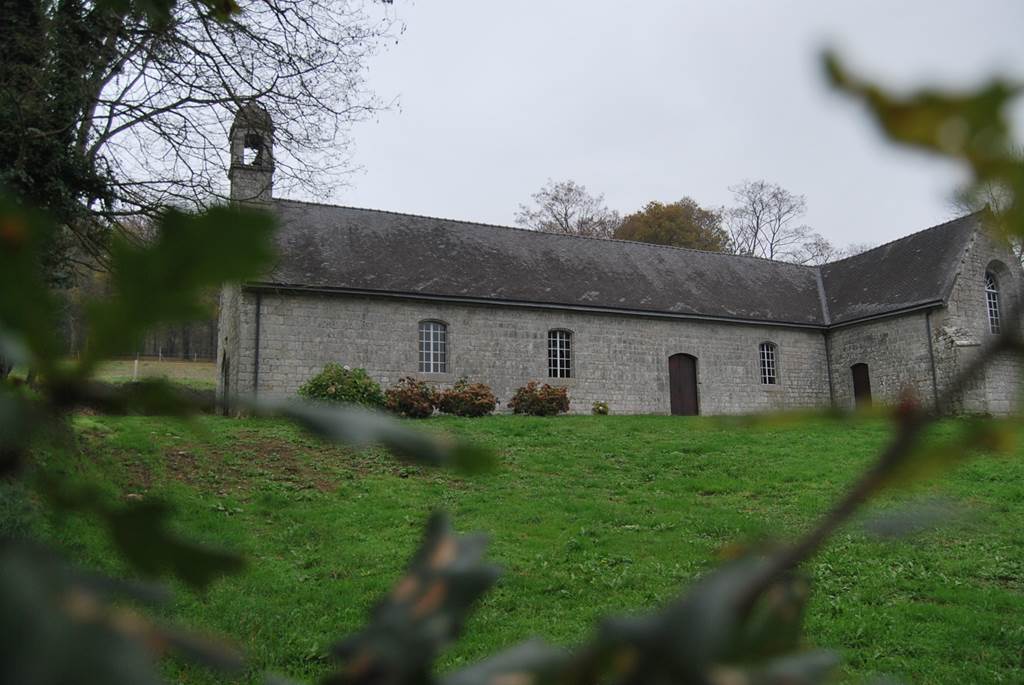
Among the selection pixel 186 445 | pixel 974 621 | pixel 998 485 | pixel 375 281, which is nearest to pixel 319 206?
pixel 375 281

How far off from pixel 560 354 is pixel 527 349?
1.11m

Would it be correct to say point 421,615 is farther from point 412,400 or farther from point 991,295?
point 991,295

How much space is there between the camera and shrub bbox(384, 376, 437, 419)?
61.4 ft

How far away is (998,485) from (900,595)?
17.5 feet

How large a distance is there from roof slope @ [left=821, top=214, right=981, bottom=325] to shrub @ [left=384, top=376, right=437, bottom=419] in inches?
556

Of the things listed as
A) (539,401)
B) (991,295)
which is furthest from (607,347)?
(991,295)

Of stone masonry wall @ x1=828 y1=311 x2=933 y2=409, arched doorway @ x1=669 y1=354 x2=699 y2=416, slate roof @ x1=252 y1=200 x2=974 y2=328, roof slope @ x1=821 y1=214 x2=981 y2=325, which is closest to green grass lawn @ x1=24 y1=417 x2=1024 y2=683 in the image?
slate roof @ x1=252 y1=200 x2=974 y2=328

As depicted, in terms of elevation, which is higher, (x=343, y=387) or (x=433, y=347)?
(x=433, y=347)

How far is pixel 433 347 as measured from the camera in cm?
2109

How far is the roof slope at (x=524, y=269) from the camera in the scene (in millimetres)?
20828

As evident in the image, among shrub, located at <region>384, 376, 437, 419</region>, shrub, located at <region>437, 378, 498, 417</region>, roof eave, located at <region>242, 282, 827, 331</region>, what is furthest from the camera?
roof eave, located at <region>242, 282, 827, 331</region>

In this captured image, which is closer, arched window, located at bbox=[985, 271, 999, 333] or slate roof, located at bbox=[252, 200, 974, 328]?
slate roof, located at bbox=[252, 200, 974, 328]

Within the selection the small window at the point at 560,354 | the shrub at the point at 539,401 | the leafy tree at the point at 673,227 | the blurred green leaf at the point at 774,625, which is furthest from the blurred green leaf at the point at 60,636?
the leafy tree at the point at 673,227

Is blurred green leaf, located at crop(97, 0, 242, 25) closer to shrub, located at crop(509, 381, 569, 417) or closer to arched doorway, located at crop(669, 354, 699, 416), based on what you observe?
shrub, located at crop(509, 381, 569, 417)
